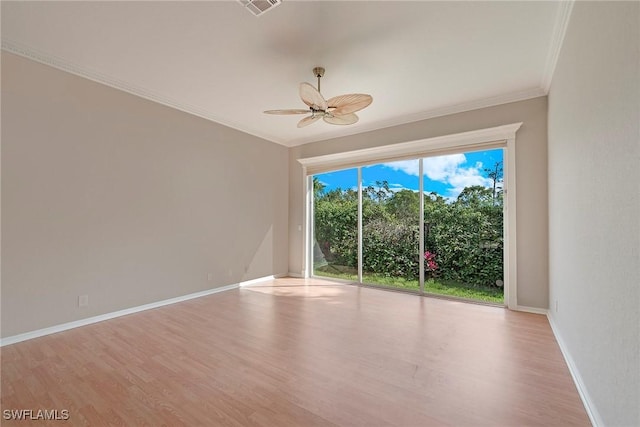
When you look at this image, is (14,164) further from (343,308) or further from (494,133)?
(494,133)

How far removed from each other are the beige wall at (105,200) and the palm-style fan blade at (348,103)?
2426 millimetres

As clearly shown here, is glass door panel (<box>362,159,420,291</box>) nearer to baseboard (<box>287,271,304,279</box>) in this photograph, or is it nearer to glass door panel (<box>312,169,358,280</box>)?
glass door panel (<box>312,169,358,280</box>)

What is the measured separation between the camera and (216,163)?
14.8 feet

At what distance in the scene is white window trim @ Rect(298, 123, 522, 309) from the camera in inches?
145

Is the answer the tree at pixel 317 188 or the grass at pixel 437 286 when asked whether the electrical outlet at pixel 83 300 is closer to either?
the grass at pixel 437 286

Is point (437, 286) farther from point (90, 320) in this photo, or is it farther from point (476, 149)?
point (90, 320)

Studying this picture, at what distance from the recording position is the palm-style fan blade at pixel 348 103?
2.71 m

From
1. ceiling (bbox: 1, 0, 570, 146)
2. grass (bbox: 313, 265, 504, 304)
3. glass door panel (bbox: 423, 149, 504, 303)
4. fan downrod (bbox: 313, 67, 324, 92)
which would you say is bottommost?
grass (bbox: 313, 265, 504, 304)

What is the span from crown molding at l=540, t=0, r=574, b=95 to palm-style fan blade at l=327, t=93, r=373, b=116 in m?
1.56

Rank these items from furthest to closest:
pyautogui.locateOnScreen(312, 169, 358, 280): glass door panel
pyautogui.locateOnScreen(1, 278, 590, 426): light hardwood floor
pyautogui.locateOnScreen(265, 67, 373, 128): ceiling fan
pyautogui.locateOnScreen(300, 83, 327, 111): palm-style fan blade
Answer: pyautogui.locateOnScreen(312, 169, 358, 280): glass door panel, pyautogui.locateOnScreen(265, 67, 373, 128): ceiling fan, pyautogui.locateOnScreen(300, 83, 327, 111): palm-style fan blade, pyautogui.locateOnScreen(1, 278, 590, 426): light hardwood floor

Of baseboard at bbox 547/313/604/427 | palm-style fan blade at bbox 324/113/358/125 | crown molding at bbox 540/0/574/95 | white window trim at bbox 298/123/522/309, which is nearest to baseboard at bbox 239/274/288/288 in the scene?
white window trim at bbox 298/123/522/309

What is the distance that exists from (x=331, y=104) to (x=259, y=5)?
3.50 feet

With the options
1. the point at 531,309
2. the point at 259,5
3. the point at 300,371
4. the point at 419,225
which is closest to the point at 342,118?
the point at 259,5

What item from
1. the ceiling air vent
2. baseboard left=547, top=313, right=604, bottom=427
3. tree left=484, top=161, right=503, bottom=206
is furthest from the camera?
tree left=484, top=161, right=503, bottom=206
